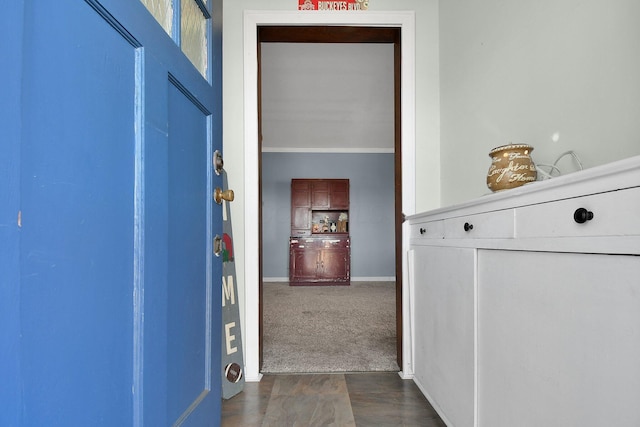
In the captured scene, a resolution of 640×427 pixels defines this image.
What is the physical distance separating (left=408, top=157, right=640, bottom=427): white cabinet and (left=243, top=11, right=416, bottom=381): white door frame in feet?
2.84

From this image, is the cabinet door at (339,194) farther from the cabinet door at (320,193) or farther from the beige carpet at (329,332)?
the beige carpet at (329,332)

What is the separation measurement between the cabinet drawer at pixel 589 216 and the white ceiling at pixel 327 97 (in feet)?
9.86

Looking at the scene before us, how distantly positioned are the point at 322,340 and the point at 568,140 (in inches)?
86.8

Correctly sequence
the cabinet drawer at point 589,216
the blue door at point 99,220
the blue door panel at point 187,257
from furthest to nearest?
1. the blue door panel at point 187,257
2. the cabinet drawer at point 589,216
3. the blue door at point 99,220

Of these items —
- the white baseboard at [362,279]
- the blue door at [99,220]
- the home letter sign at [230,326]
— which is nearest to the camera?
the blue door at [99,220]

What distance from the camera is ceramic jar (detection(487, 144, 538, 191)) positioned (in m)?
1.23

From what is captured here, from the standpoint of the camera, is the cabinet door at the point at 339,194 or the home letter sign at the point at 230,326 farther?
the cabinet door at the point at 339,194

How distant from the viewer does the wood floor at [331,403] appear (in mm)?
1665

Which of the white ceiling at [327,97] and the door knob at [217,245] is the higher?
the white ceiling at [327,97]

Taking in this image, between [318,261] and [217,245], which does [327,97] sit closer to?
[318,261]

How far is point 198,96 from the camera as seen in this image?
1.20 meters

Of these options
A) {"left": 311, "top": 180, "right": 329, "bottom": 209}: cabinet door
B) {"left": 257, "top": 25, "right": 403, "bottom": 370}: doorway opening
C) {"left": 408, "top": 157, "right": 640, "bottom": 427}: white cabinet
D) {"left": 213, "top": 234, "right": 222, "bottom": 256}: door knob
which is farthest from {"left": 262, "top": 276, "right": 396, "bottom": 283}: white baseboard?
{"left": 213, "top": 234, "right": 222, "bottom": 256}: door knob

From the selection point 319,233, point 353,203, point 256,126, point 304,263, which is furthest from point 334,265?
point 256,126

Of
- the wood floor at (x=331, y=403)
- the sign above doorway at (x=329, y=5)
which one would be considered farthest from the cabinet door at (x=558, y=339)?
the sign above doorway at (x=329, y=5)
